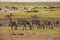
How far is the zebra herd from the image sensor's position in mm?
877

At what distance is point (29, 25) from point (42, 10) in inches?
6.9

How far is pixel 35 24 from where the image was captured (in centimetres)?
88

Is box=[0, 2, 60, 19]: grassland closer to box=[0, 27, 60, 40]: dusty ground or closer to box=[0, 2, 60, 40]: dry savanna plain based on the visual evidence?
box=[0, 2, 60, 40]: dry savanna plain

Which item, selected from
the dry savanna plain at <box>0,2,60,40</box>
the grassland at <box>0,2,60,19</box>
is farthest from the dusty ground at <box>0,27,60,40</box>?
the grassland at <box>0,2,60,19</box>

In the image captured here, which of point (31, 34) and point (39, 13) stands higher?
point (39, 13)

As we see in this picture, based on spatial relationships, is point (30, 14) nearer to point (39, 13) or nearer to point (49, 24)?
point (39, 13)

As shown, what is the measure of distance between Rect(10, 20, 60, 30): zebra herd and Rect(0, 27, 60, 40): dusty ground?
0.11 feet

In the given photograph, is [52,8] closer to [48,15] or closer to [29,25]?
[48,15]

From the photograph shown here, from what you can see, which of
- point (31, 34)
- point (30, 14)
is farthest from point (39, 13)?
point (31, 34)

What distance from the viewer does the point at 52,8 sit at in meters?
0.90

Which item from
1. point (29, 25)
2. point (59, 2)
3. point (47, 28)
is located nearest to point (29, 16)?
point (29, 25)

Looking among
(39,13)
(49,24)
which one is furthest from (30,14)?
(49,24)

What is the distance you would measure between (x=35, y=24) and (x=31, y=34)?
9 cm

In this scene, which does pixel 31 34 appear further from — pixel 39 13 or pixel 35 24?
pixel 39 13
